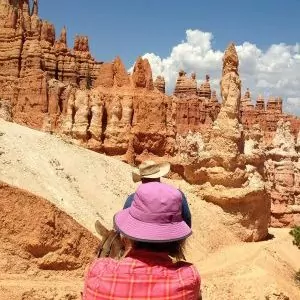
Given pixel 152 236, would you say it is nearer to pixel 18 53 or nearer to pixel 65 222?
pixel 65 222

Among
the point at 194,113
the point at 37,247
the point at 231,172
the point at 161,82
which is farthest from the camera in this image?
the point at 161,82

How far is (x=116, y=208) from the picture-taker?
13.7 meters

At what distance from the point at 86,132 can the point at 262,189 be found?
9912 millimetres

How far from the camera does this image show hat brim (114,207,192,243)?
251 centimetres

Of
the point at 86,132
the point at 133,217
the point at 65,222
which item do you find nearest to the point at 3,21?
the point at 86,132

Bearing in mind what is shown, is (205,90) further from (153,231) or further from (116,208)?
(153,231)

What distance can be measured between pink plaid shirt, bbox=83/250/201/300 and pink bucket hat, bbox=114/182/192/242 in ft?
0.37

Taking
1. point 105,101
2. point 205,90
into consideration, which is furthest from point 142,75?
point 205,90

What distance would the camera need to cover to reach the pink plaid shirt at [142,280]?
244 cm

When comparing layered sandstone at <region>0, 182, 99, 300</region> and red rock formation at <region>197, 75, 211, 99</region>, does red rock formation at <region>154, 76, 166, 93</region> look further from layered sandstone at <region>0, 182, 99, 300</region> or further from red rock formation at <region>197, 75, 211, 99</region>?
layered sandstone at <region>0, 182, 99, 300</region>

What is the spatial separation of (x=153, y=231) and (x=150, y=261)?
154 mm

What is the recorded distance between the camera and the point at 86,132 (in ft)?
74.0

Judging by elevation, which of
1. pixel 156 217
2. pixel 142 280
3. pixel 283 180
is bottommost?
pixel 283 180

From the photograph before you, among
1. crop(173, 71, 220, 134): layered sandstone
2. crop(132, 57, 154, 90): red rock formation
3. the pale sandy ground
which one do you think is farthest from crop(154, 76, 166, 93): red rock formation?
the pale sandy ground
